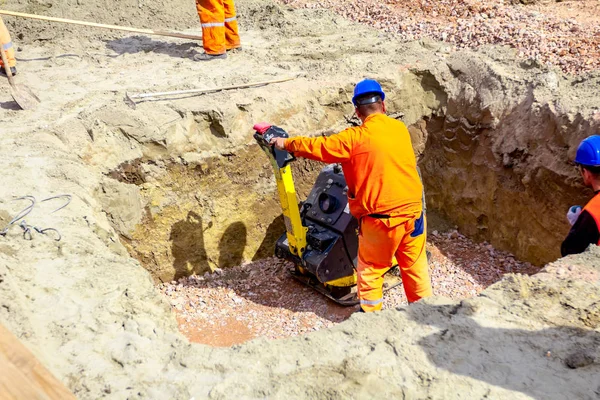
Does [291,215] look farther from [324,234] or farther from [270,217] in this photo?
[270,217]

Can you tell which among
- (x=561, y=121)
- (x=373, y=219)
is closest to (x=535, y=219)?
(x=561, y=121)

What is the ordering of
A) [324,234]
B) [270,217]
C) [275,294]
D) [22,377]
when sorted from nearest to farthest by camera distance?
[22,377] → [324,234] → [275,294] → [270,217]

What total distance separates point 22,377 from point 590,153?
3506 millimetres

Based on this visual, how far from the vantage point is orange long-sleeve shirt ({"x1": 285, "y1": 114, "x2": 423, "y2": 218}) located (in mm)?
4203

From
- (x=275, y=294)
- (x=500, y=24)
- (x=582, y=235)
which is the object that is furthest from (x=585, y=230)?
(x=500, y=24)

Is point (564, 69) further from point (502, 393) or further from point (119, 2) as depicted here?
point (119, 2)

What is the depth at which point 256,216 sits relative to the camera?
6480mm

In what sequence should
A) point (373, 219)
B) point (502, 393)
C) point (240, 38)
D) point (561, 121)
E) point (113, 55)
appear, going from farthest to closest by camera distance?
1. point (240, 38)
2. point (113, 55)
3. point (561, 121)
4. point (373, 219)
5. point (502, 393)

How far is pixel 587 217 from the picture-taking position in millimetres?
3494

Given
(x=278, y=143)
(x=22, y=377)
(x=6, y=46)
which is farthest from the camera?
(x=6, y=46)

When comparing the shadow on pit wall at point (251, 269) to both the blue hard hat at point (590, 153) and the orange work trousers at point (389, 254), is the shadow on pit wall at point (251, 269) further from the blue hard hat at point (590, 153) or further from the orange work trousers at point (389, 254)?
the blue hard hat at point (590, 153)

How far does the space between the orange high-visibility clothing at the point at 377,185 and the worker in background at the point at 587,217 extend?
1134mm

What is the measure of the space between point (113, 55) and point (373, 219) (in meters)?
5.33

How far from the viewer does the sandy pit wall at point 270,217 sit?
9.43 ft
